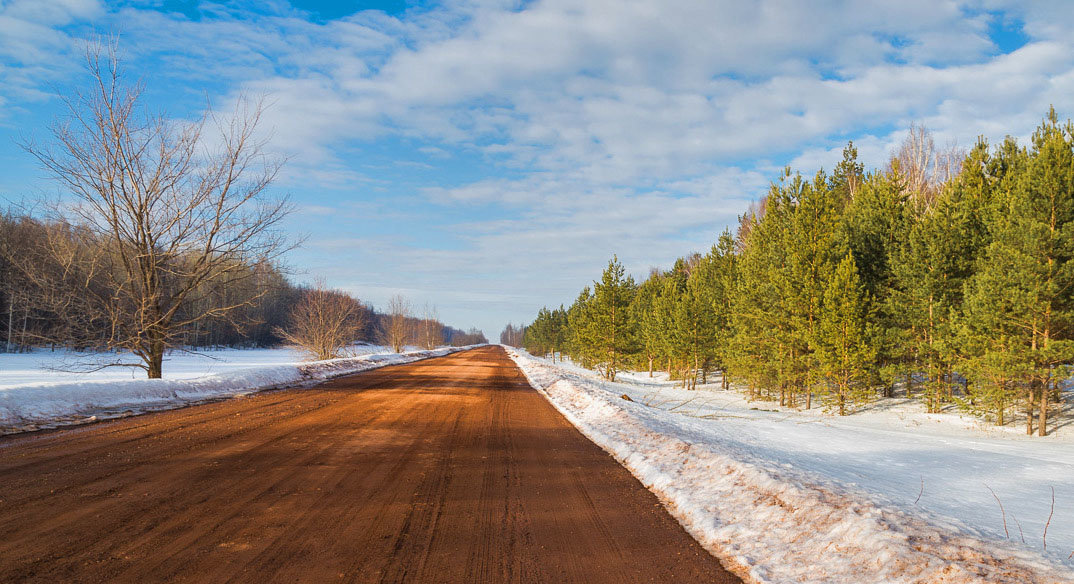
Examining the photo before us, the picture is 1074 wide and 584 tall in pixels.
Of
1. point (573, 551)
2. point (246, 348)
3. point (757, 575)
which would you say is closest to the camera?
point (757, 575)

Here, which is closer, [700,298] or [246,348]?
[700,298]

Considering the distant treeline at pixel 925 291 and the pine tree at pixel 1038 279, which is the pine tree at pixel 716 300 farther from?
the pine tree at pixel 1038 279

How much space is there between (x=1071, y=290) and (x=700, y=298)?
16116mm

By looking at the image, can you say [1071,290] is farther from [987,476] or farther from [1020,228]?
[987,476]

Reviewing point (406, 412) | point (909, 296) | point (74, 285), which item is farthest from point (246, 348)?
point (909, 296)

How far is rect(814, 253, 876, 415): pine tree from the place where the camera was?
16812 millimetres

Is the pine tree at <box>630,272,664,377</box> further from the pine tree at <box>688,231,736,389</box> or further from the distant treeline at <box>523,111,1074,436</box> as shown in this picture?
the distant treeline at <box>523,111,1074,436</box>

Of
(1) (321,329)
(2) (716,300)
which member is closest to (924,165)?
(2) (716,300)

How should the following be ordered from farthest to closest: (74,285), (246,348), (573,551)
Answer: (246,348) → (74,285) → (573,551)

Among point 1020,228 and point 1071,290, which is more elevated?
point 1020,228

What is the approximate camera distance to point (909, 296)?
1786cm

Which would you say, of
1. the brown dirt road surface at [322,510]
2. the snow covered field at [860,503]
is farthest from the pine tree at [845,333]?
the brown dirt road surface at [322,510]

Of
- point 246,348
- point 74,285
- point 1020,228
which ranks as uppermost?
point 1020,228

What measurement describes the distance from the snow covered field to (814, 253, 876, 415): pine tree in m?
6.15
